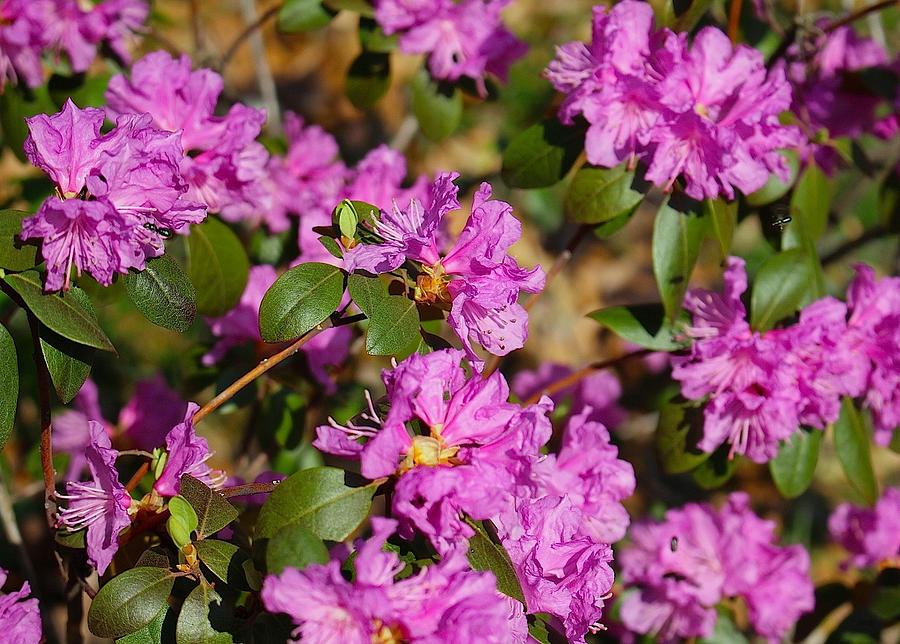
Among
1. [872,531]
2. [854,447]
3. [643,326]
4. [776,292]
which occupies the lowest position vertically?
[872,531]

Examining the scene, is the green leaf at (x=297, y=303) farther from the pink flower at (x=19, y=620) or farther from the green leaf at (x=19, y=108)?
the green leaf at (x=19, y=108)

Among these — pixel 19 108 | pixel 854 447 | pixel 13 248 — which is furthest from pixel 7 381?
pixel 854 447

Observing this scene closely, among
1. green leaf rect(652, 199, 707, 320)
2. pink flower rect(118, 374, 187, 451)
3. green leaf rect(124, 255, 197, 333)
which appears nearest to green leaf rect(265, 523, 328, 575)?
Result: green leaf rect(124, 255, 197, 333)

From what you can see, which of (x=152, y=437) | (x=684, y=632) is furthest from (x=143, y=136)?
(x=684, y=632)

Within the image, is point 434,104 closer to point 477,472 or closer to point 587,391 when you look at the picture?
point 587,391

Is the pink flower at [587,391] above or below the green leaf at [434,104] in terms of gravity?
below

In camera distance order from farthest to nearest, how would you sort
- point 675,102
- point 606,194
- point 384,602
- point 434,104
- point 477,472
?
point 434,104, point 606,194, point 675,102, point 477,472, point 384,602

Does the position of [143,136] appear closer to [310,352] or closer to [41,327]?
[41,327]

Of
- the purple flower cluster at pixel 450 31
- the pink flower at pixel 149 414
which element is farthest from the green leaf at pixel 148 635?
the purple flower cluster at pixel 450 31
